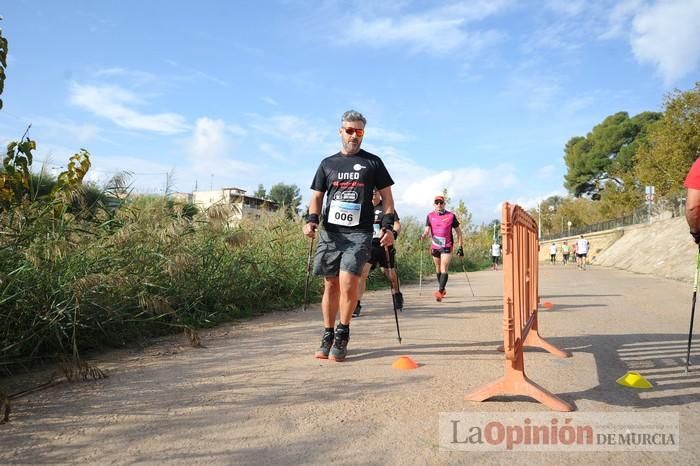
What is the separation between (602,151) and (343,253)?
3229 inches

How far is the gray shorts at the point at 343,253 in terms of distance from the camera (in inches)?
193

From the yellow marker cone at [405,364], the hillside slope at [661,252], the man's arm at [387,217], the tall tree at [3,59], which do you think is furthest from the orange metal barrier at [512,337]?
the hillside slope at [661,252]

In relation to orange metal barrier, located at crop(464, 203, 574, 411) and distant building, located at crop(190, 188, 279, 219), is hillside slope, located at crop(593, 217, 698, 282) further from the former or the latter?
orange metal barrier, located at crop(464, 203, 574, 411)

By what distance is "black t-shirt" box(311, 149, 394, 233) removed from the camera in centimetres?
504

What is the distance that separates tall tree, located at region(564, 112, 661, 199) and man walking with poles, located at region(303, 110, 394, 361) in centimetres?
7442

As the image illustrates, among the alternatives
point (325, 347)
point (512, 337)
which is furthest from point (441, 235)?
point (512, 337)

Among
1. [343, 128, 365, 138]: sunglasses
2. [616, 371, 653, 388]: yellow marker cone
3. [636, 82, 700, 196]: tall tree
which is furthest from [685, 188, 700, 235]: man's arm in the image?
[636, 82, 700, 196]: tall tree

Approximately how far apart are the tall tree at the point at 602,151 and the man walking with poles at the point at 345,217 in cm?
7442

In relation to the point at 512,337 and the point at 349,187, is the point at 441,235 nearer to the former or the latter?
the point at 349,187

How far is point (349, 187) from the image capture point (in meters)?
5.08

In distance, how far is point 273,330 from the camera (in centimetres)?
650

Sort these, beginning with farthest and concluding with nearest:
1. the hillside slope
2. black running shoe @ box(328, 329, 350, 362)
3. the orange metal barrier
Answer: the hillside slope, black running shoe @ box(328, 329, 350, 362), the orange metal barrier

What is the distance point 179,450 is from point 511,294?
2.18 metres

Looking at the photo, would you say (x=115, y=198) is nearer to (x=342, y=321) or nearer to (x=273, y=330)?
(x=273, y=330)
